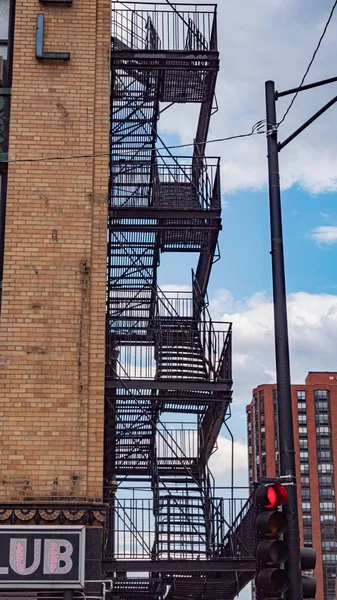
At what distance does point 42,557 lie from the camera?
11094 mm

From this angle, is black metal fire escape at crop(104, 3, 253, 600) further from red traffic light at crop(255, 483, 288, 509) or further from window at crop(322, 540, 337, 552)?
window at crop(322, 540, 337, 552)

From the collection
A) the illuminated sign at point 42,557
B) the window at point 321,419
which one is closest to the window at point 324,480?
the window at point 321,419

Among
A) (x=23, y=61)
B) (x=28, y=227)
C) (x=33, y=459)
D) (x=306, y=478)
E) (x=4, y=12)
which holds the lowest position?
(x=33, y=459)

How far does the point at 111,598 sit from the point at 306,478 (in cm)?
12883

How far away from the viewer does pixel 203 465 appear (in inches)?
749

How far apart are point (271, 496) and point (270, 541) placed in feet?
1.27

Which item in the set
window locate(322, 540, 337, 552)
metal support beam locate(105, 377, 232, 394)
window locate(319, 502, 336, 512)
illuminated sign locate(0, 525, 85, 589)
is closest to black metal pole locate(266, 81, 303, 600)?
illuminated sign locate(0, 525, 85, 589)

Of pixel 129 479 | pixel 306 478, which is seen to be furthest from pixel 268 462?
pixel 129 479

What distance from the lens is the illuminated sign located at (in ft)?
36.2

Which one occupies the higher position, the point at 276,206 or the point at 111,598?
the point at 276,206

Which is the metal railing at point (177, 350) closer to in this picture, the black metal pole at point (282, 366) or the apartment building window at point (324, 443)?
the black metal pole at point (282, 366)

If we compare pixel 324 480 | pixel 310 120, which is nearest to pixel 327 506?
pixel 324 480

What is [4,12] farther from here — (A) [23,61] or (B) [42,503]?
(B) [42,503]

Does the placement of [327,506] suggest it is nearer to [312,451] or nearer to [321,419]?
[312,451]
